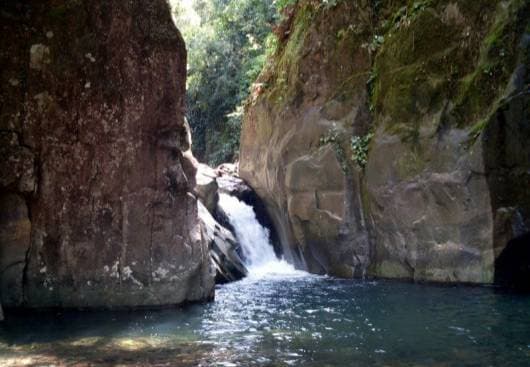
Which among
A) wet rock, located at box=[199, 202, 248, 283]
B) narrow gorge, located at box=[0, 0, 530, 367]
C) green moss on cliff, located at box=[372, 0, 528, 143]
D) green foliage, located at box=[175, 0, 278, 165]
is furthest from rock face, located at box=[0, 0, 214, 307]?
green foliage, located at box=[175, 0, 278, 165]

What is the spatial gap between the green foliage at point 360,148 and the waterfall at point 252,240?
13.9ft

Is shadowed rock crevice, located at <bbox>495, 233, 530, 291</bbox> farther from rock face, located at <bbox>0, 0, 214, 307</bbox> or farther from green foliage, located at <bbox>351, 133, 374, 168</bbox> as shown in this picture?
rock face, located at <bbox>0, 0, 214, 307</bbox>

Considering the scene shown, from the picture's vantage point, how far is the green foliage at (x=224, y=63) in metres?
29.9

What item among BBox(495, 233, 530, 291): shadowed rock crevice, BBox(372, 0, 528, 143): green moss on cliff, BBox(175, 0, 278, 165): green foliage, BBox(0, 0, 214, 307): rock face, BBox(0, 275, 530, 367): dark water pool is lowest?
BBox(0, 275, 530, 367): dark water pool

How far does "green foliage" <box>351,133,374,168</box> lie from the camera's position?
14.7m

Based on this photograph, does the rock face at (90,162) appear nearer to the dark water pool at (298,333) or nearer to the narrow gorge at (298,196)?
the narrow gorge at (298,196)

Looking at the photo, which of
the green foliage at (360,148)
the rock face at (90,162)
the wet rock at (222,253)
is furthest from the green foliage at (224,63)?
the rock face at (90,162)

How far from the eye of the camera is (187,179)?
11156 millimetres

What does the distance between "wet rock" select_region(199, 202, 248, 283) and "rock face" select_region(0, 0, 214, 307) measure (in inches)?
154

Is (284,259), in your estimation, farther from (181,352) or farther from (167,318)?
(181,352)

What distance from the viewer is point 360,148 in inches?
584

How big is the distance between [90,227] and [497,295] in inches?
313

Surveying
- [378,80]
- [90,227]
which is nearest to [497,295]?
[378,80]

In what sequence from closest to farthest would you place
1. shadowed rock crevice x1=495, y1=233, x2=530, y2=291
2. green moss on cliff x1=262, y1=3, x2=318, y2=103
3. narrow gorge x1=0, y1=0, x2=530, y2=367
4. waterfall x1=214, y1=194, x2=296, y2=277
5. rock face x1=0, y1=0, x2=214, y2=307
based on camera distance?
narrow gorge x1=0, y1=0, x2=530, y2=367 < rock face x1=0, y1=0, x2=214, y2=307 < shadowed rock crevice x1=495, y1=233, x2=530, y2=291 < green moss on cliff x1=262, y1=3, x2=318, y2=103 < waterfall x1=214, y1=194, x2=296, y2=277
